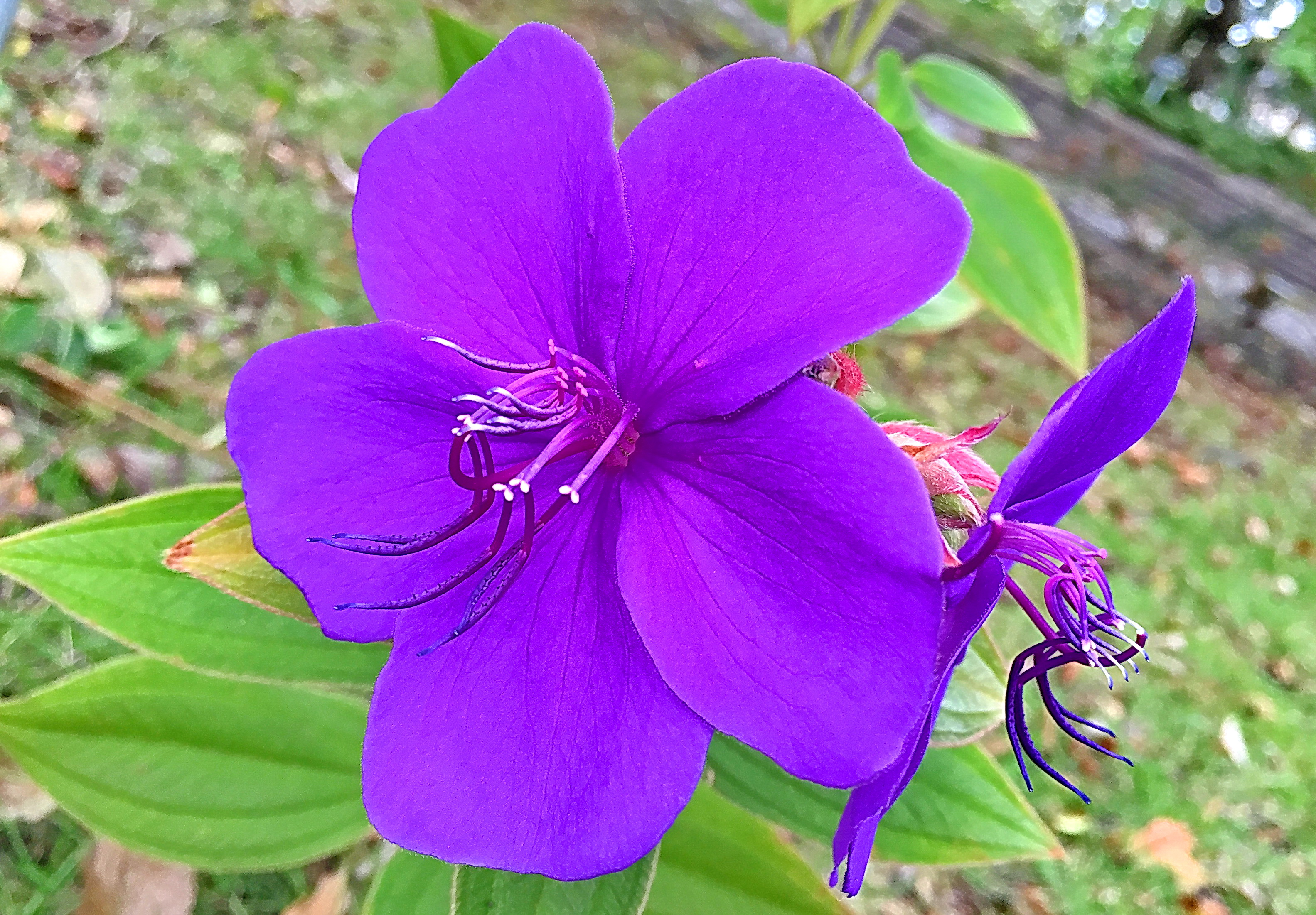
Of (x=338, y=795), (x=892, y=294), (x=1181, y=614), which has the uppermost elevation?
(x=892, y=294)

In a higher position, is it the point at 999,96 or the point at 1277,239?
the point at 999,96

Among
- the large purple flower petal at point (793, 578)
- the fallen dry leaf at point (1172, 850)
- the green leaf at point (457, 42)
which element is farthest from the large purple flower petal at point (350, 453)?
the fallen dry leaf at point (1172, 850)

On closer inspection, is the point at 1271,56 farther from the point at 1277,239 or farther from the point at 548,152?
the point at 548,152

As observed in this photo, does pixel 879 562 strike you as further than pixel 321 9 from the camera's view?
No

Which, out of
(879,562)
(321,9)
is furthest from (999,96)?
(321,9)

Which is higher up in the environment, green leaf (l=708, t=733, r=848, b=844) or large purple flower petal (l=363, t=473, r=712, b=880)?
large purple flower petal (l=363, t=473, r=712, b=880)

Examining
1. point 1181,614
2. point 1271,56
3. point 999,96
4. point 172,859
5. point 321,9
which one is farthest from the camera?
point 1271,56

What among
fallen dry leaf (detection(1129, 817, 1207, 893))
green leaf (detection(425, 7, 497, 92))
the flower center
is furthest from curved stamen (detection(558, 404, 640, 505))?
fallen dry leaf (detection(1129, 817, 1207, 893))

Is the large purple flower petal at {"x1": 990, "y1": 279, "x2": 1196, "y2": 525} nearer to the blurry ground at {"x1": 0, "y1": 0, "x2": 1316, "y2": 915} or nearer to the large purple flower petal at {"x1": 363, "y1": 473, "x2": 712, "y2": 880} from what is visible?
the large purple flower petal at {"x1": 363, "y1": 473, "x2": 712, "y2": 880}
